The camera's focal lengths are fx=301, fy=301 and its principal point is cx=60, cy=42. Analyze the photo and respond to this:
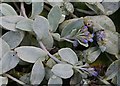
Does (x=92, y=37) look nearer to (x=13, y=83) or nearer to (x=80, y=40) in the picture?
(x=80, y=40)

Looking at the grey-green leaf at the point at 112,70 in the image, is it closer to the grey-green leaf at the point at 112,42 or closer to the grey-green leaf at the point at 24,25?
the grey-green leaf at the point at 112,42

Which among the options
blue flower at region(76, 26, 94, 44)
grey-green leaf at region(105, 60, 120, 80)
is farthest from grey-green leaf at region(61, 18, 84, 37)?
grey-green leaf at region(105, 60, 120, 80)

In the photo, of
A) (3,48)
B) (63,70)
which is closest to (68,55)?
(63,70)

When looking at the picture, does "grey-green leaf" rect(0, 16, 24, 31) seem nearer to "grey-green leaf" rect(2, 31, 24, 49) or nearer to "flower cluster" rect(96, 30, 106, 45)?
"grey-green leaf" rect(2, 31, 24, 49)

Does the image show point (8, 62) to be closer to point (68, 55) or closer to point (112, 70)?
point (68, 55)

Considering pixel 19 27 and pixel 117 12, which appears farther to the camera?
pixel 117 12

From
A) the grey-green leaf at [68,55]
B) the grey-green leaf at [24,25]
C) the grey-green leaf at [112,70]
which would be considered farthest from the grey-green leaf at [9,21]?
the grey-green leaf at [112,70]

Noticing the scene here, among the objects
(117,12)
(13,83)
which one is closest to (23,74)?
(13,83)

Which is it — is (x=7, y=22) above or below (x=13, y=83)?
above
